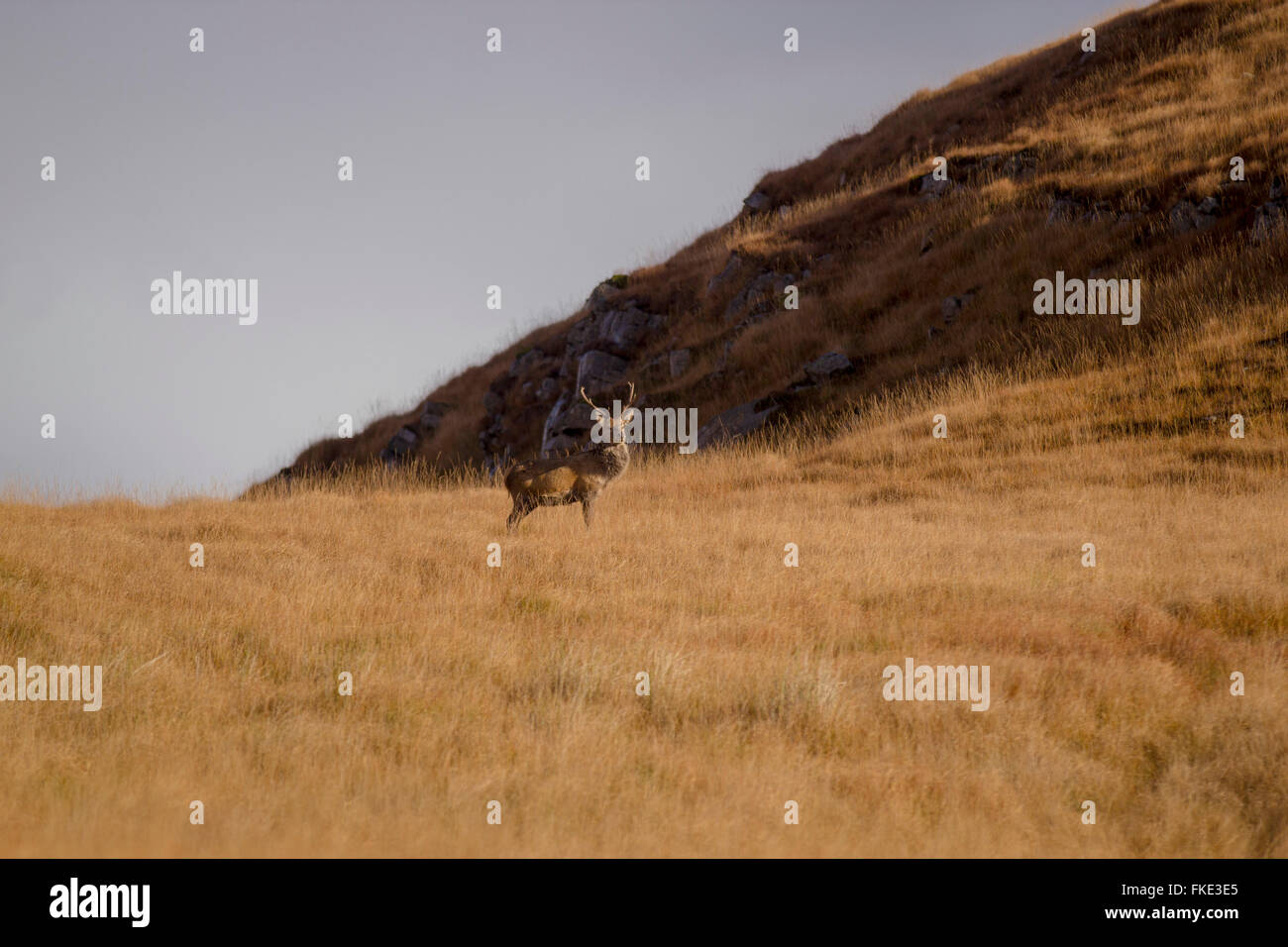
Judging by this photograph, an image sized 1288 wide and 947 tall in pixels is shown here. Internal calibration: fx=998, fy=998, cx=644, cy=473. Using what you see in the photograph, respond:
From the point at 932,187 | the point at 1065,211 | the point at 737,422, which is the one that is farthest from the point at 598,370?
the point at 1065,211

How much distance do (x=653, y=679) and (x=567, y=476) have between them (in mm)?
6102

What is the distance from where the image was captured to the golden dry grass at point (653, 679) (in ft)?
19.7

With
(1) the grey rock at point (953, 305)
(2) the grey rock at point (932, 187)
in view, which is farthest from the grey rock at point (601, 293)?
(1) the grey rock at point (953, 305)

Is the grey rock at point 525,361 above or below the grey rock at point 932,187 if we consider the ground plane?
below

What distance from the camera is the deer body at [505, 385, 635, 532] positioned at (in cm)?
1398

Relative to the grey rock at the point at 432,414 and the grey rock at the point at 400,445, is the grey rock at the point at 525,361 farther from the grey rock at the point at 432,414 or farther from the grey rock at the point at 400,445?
the grey rock at the point at 400,445

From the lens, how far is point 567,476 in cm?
1403

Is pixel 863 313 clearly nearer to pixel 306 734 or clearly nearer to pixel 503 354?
pixel 503 354

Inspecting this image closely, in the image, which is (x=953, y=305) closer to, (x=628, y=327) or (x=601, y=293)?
(x=628, y=327)

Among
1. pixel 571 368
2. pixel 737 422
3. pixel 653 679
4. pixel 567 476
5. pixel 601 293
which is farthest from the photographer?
pixel 601 293

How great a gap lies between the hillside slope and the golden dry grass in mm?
10123

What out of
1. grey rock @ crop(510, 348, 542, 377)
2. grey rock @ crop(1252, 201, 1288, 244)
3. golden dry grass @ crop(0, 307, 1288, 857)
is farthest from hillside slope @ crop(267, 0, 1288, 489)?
golden dry grass @ crop(0, 307, 1288, 857)

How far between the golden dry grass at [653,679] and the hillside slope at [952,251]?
33.2 feet

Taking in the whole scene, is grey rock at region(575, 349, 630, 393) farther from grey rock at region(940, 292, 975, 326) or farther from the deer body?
the deer body
